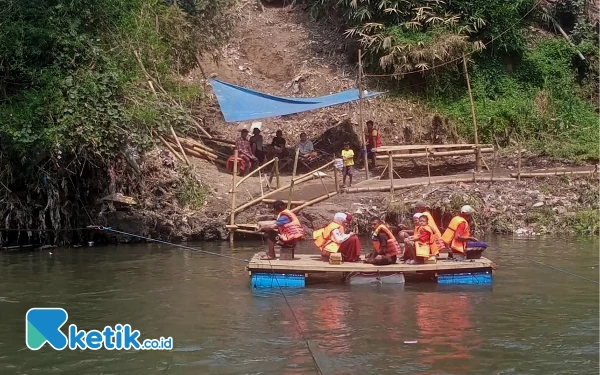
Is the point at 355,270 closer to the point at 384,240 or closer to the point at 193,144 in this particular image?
the point at 384,240

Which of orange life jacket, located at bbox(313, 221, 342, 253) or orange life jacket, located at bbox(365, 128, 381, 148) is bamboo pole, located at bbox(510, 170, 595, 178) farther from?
orange life jacket, located at bbox(313, 221, 342, 253)

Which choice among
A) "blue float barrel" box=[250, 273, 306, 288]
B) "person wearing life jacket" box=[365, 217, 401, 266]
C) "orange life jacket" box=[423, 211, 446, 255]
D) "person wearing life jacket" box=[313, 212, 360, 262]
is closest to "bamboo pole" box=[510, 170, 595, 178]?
"orange life jacket" box=[423, 211, 446, 255]

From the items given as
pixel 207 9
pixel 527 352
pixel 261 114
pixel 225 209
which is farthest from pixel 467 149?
pixel 527 352

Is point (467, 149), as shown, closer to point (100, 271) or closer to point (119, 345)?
point (100, 271)

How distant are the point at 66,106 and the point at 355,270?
23.0 feet

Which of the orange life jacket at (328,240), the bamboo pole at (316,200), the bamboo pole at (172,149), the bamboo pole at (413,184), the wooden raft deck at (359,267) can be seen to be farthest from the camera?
the bamboo pole at (172,149)

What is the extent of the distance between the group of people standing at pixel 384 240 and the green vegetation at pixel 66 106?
16.1 ft

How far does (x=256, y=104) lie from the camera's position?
1936cm

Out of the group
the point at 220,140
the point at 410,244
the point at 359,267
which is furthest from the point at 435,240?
the point at 220,140

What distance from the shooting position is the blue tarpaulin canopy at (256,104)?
747 inches

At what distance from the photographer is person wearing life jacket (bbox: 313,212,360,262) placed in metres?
12.3

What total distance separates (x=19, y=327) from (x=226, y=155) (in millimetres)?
11669

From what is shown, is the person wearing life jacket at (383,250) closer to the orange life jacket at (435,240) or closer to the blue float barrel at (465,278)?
the orange life jacket at (435,240)

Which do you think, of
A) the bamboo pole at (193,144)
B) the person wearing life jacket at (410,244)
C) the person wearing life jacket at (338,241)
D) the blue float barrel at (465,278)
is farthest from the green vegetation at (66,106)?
the blue float barrel at (465,278)
